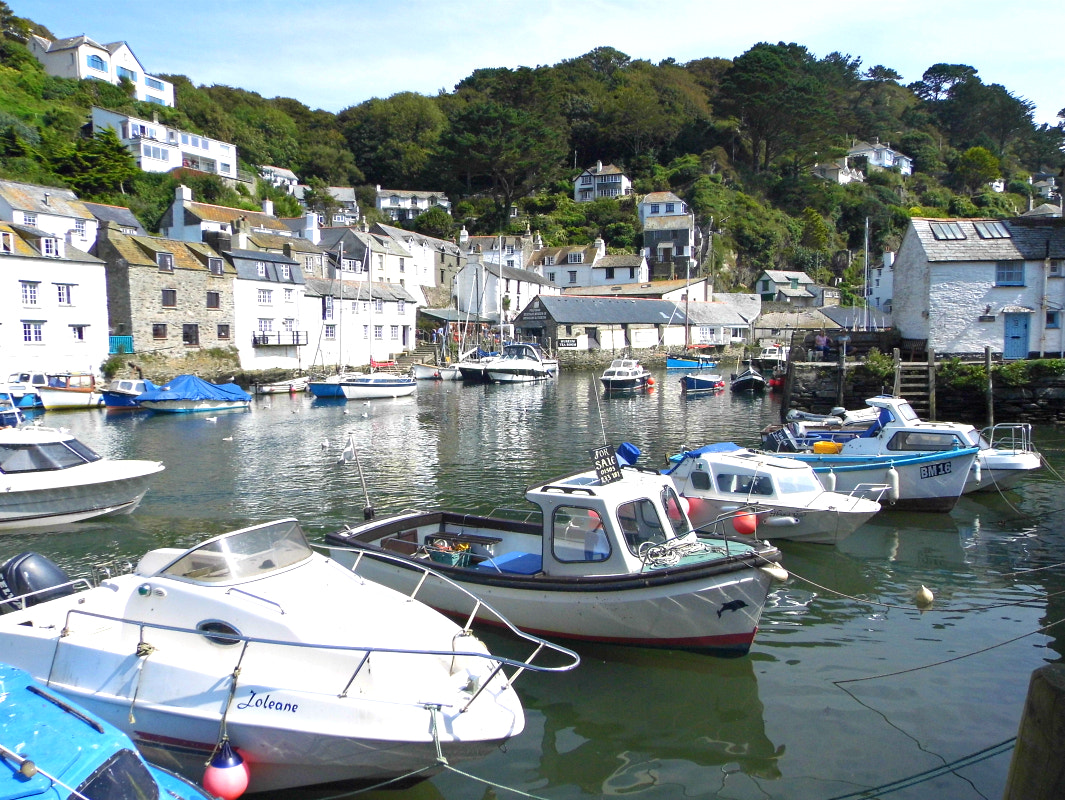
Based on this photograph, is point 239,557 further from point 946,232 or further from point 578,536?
point 946,232

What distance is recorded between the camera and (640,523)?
10719 millimetres

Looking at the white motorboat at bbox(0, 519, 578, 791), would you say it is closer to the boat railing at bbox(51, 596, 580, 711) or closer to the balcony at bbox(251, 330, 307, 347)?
the boat railing at bbox(51, 596, 580, 711)

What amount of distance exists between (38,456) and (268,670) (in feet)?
43.4

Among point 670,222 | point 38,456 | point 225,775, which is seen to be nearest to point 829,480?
point 225,775

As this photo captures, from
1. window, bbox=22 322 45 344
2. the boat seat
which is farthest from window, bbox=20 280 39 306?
the boat seat

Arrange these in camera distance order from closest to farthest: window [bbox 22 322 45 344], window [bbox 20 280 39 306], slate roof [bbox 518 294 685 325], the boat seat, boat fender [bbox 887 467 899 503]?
the boat seat < boat fender [bbox 887 467 899 503] < window [bbox 20 280 39 306] < window [bbox 22 322 45 344] < slate roof [bbox 518 294 685 325]

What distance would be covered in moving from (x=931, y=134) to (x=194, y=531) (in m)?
151

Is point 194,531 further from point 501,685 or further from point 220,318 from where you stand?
point 220,318

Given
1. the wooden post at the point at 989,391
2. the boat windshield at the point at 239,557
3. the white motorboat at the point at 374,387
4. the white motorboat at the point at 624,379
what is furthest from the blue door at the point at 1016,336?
the boat windshield at the point at 239,557

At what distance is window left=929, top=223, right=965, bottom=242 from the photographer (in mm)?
34812

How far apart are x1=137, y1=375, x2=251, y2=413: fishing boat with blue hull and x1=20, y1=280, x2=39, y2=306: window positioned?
9.43 metres

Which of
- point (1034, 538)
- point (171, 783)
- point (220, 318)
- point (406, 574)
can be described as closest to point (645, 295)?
point (220, 318)

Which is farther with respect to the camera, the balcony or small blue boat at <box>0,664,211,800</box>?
the balcony

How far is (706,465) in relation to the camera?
51.8ft
